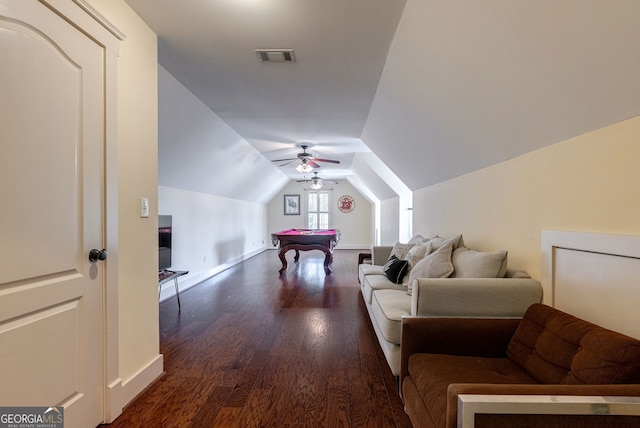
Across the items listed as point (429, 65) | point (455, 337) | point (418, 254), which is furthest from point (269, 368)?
point (429, 65)

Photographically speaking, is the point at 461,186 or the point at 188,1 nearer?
the point at 188,1

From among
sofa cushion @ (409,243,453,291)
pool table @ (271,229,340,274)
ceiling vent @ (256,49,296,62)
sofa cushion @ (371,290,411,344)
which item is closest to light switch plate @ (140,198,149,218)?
ceiling vent @ (256,49,296,62)

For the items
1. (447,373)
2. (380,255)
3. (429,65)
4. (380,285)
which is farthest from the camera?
(380,255)

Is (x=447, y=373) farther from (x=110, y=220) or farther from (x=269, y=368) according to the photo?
(x=110, y=220)

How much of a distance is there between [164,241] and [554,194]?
3.86 m

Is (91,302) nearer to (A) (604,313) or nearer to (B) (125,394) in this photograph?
(B) (125,394)

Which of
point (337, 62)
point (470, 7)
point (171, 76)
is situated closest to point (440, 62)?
point (470, 7)

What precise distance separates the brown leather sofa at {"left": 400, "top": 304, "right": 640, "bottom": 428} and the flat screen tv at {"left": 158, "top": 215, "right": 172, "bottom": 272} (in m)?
3.11

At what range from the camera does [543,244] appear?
185 centimetres

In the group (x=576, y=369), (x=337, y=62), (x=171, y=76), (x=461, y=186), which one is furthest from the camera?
(x=461, y=186)

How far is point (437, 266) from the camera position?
245 cm

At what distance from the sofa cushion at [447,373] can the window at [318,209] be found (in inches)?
357

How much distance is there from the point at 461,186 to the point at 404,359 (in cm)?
219

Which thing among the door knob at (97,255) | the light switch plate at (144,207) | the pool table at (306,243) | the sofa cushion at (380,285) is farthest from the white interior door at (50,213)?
the pool table at (306,243)
